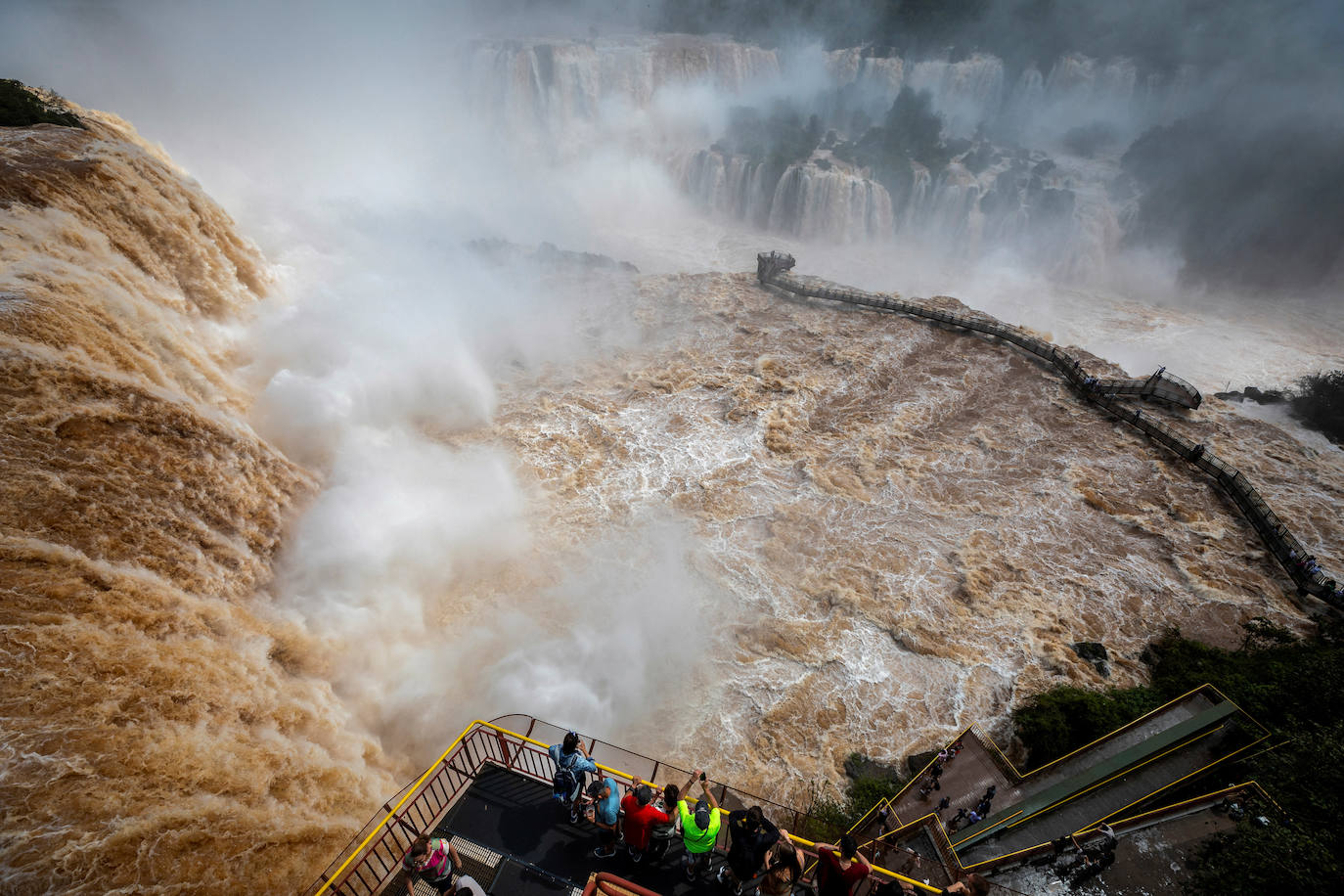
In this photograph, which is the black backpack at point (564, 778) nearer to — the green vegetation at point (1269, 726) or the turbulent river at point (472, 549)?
the turbulent river at point (472, 549)

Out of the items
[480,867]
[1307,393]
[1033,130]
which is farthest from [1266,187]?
[480,867]

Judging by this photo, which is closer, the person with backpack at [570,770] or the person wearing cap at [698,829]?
the person wearing cap at [698,829]

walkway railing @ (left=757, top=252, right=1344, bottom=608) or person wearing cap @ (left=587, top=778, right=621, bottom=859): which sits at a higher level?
person wearing cap @ (left=587, top=778, right=621, bottom=859)

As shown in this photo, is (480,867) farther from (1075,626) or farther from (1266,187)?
(1266,187)

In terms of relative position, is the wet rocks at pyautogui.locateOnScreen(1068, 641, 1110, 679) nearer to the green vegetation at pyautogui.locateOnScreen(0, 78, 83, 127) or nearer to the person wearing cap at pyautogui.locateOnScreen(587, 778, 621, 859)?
the person wearing cap at pyautogui.locateOnScreen(587, 778, 621, 859)

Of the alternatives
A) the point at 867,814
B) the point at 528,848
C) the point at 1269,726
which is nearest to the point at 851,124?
the point at 1269,726

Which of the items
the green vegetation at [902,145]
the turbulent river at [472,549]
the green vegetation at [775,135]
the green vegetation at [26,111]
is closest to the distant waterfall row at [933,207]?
the green vegetation at [902,145]

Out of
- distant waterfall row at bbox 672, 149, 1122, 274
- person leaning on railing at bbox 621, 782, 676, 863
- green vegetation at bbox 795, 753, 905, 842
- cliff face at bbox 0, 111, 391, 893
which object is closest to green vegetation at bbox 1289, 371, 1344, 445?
distant waterfall row at bbox 672, 149, 1122, 274
